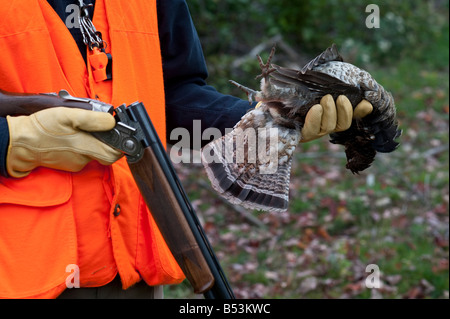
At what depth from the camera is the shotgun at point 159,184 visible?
207 cm

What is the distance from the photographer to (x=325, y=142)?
8.59m

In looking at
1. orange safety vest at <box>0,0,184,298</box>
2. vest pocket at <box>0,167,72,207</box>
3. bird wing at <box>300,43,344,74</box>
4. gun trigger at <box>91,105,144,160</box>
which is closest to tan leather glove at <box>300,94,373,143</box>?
bird wing at <box>300,43,344,74</box>

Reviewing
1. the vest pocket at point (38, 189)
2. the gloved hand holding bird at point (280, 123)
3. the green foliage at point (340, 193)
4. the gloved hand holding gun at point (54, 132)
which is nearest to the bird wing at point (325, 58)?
the gloved hand holding bird at point (280, 123)

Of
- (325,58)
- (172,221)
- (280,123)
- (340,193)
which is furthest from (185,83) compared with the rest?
(340,193)

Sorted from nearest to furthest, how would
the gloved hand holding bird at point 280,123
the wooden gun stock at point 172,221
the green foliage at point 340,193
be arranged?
the wooden gun stock at point 172,221 → the gloved hand holding bird at point 280,123 → the green foliage at point 340,193

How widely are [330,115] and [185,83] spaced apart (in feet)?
2.67

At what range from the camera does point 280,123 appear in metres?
2.54

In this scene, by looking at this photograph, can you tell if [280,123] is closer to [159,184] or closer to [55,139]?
[159,184]

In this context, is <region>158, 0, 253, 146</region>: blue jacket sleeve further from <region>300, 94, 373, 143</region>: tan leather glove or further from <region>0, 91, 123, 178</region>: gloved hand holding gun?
<region>0, 91, 123, 178</region>: gloved hand holding gun

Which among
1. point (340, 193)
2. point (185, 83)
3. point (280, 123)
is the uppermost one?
point (185, 83)

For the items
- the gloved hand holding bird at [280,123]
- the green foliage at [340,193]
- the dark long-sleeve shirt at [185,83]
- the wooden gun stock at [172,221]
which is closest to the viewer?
the wooden gun stock at [172,221]

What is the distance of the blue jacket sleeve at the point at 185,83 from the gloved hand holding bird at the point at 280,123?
203mm

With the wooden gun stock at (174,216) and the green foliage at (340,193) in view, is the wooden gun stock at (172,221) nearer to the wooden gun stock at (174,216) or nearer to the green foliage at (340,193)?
the wooden gun stock at (174,216)
